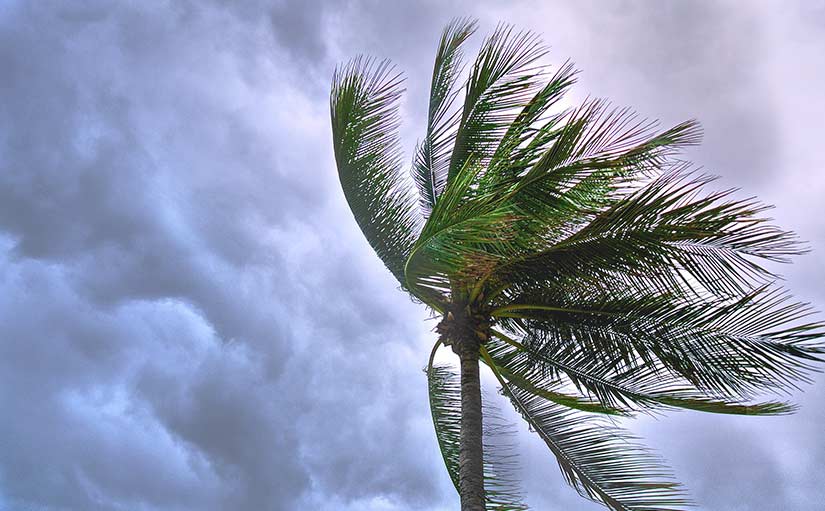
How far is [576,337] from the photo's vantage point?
8.21 m

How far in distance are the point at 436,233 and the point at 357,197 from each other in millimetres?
3551

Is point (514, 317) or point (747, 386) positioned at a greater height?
point (514, 317)

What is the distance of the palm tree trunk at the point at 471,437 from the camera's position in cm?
754

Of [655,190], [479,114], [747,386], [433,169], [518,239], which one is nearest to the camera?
[655,190]

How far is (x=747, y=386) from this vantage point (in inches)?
290

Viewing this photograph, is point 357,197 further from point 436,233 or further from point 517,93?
point 436,233

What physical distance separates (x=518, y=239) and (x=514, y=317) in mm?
1989

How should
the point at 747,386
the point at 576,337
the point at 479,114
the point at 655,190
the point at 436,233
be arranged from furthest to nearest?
the point at 479,114 → the point at 576,337 → the point at 747,386 → the point at 655,190 → the point at 436,233

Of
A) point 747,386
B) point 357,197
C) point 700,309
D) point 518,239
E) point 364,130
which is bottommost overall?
point 747,386

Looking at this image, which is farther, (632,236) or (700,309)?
(700,309)

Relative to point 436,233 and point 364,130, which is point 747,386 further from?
point 364,130

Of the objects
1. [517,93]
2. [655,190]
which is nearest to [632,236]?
[655,190]

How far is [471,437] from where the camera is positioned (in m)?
7.90

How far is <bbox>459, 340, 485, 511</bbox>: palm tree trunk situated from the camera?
754 centimetres
